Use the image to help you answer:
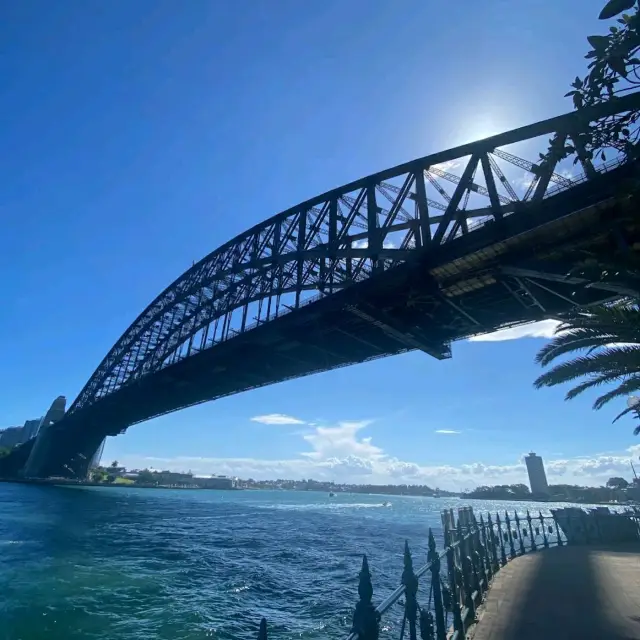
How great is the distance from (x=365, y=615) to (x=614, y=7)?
5.61 meters

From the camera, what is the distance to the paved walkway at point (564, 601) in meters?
6.68

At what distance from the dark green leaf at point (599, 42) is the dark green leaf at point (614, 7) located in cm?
26

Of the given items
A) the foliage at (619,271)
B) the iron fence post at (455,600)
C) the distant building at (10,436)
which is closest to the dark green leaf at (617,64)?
the foliage at (619,271)

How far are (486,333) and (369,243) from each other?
8.93 m

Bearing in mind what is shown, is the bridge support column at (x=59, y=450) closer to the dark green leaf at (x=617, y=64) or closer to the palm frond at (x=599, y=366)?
the palm frond at (x=599, y=366)

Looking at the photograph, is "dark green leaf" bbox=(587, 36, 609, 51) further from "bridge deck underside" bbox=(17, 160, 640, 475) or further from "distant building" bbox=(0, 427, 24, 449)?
"distant building" bbox=(0, 427, 24, 449)

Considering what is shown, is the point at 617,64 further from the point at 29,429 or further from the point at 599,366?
the point at 29,429

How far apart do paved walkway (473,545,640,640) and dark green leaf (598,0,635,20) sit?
8.35 m

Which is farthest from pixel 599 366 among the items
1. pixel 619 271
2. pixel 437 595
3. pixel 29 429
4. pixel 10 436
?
pixel 10 436

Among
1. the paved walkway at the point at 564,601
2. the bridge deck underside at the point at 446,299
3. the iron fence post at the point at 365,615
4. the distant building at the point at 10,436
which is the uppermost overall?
the distant building at the point at 10,436

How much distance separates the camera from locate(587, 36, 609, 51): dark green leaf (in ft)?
10.7

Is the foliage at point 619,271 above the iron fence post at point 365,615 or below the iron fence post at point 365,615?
above

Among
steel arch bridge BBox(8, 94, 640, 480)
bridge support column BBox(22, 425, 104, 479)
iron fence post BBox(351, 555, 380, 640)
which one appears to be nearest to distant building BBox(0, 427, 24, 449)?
bridge support column BBox(22, 425, 104, 479)

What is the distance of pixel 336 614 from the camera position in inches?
491
